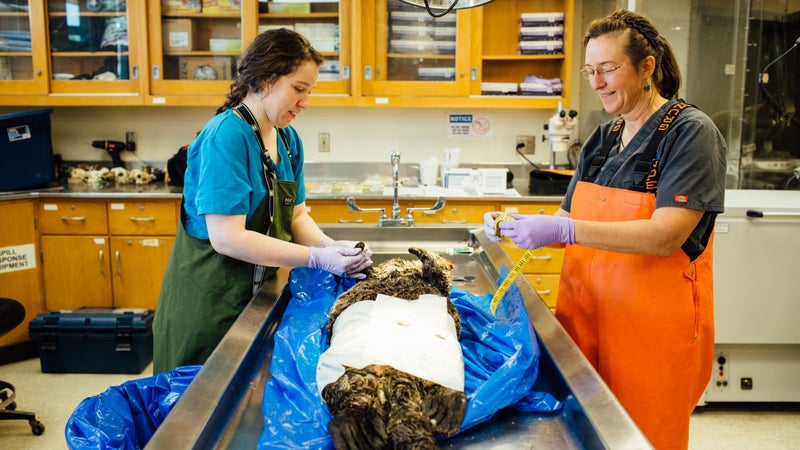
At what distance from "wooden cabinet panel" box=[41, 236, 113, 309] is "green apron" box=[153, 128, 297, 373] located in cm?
222

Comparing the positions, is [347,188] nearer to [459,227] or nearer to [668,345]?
[459,227]

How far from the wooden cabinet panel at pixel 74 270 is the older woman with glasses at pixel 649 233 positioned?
114 inches

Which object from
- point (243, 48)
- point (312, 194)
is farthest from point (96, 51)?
point (312, 194)

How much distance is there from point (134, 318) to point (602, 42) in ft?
9.18

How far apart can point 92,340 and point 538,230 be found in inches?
109

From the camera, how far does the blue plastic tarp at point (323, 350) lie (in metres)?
1.15

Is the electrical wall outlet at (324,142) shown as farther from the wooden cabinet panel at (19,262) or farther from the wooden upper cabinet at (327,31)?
the wooden cabinet panel at (19,262)

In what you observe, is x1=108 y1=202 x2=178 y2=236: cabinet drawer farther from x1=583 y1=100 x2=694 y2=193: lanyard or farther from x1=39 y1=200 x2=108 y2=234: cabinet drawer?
x1=583 y1=100 x2=694 y2=193: lanyard

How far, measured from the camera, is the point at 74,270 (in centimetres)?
376

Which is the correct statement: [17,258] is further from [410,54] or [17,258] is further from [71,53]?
[410,54]

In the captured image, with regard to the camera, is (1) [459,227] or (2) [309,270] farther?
(1) [459,227]

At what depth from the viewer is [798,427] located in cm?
293

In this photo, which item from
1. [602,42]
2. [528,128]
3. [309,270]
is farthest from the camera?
[528,128]

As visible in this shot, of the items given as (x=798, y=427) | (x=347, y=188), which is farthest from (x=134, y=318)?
(x=798, y=427)
